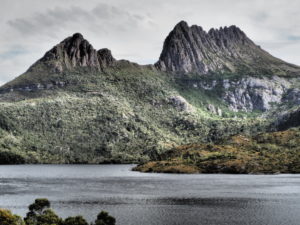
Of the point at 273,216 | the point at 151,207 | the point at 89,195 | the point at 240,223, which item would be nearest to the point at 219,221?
the point at 240,223

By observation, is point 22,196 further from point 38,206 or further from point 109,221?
point 109,221

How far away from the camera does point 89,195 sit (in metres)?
200

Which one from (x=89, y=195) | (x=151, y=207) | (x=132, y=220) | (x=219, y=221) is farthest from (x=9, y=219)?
(x=89, y=195)

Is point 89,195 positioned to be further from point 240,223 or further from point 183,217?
point 240,223

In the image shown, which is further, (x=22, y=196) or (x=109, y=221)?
(x=22, y=196)

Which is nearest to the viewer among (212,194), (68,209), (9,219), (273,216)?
(9,219)

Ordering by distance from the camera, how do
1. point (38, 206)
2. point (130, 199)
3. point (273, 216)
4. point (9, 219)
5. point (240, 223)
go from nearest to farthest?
point (9, 219)
point (38, 206)
point (240, 223)
point (273, 216)
point (130, 199)

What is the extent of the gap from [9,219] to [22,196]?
105119mm

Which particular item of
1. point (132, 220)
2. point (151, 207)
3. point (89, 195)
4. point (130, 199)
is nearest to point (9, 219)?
point (132, 220)

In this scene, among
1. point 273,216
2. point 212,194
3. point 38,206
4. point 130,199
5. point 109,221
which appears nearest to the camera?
point 109,221

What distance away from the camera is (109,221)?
106688mm

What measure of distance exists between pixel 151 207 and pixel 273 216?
41.2m

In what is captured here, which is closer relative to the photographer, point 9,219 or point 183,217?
point 9,219

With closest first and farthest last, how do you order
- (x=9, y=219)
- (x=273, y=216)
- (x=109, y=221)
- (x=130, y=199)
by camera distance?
(x=9, y=219) → (x=109, y=221) → (x=273, y=216) → (x=130, y=199)
